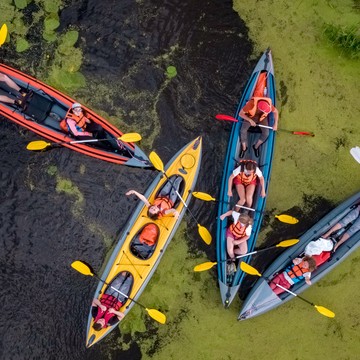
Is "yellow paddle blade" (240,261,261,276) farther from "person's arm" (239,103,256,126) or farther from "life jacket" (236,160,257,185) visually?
"person's arm" (239,103,256,126)

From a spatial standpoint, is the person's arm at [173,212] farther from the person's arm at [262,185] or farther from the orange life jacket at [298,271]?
the orange life jacket at [298,271]

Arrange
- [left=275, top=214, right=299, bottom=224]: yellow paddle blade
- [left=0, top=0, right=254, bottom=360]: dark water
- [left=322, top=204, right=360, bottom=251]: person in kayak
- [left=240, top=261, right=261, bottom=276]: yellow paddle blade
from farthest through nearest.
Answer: [left=0, top=0, right=254, bottom=360]: dark water → [left=275, top=214, right=299, bottom=224]: yellow paddle blade → [left=322, top=204, right=360, bottom=251]: person in kayak → [left=240, top=261, right=261, bottom=276]: yellow paddle blade

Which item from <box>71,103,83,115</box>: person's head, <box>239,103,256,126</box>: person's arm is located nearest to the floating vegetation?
<box>239,103,256,126</box>: person's arm

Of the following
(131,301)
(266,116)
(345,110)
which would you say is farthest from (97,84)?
(345,110)

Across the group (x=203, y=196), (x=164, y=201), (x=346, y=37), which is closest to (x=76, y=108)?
(x=164, y=201)

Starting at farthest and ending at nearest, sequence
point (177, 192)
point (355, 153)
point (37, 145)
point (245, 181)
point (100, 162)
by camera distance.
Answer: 1. point (100, 162)
2. point (37, 145)
3. point (177, 192)
4. point (245, 181)
5. point (355, 153)

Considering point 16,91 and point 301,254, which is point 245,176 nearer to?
point 301,254

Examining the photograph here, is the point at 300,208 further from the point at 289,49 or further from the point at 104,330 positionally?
the point at 104,330
